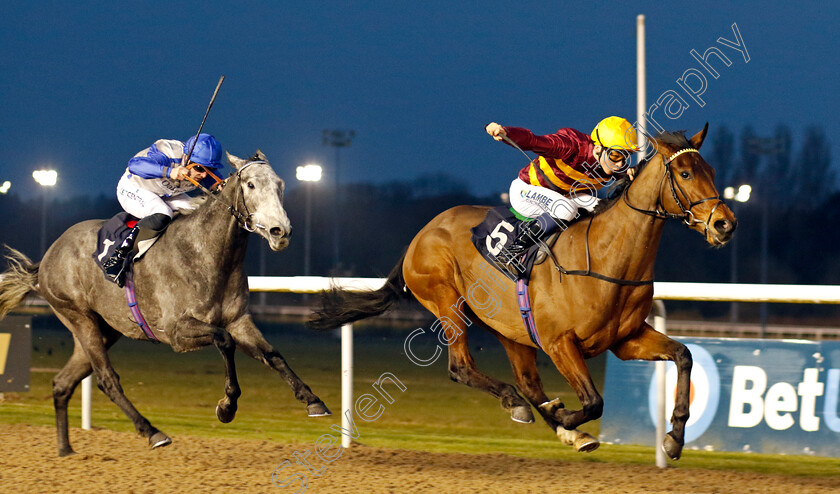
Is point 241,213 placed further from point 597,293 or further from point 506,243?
point 597,293

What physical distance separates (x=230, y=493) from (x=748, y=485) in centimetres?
245

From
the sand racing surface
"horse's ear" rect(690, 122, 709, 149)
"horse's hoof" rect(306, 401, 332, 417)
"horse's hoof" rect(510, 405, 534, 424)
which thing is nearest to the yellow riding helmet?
"horse's ear" rect(690, 122, 709, 149)

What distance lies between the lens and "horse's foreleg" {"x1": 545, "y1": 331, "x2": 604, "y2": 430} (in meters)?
3.85

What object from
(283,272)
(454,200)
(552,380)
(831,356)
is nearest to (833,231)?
(454,200)

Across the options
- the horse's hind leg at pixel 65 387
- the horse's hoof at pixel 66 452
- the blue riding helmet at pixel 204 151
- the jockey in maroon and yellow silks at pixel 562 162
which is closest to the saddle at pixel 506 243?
the jockey in maroon and yellow silks at pixel 562 162

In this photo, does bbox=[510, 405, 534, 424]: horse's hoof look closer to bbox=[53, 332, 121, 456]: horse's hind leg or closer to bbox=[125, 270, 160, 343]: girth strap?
bbox=[125, 270, 160, 343]: girth strap

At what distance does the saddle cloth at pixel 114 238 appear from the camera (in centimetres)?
455

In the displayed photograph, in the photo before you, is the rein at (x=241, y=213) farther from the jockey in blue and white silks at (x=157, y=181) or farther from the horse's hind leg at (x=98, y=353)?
the horse's hind leg at (x=98, y=353)

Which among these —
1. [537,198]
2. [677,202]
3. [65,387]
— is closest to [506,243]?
[537,198]

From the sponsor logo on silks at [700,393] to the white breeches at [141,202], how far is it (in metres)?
2.76

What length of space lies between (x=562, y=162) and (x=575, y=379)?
1036 millimetres

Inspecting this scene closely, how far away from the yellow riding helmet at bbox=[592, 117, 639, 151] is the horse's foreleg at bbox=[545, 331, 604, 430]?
33.8 inches

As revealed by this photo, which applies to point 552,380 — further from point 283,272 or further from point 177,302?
point 283,272

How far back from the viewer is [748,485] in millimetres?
4344
